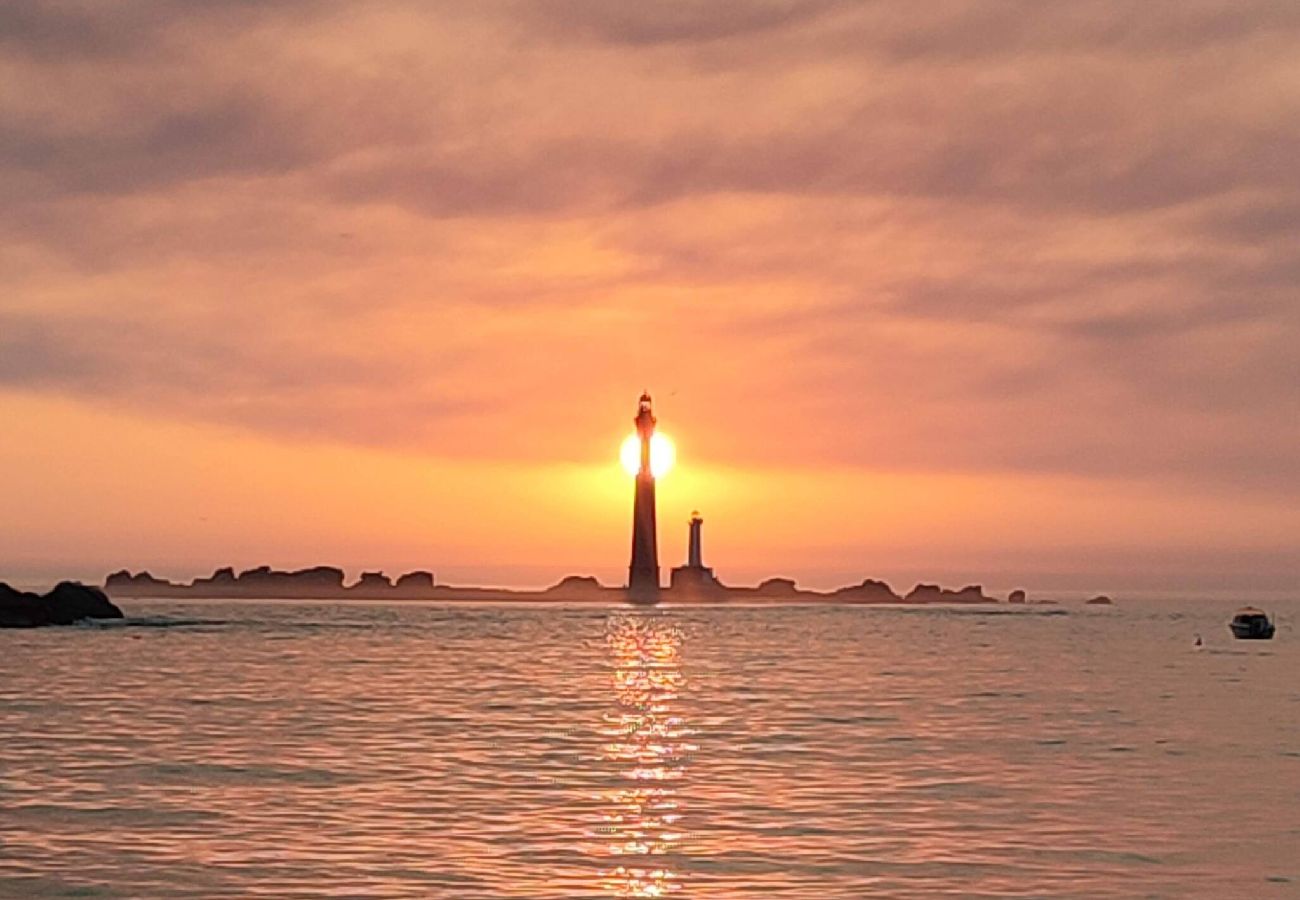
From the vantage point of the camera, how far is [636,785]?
4056cm

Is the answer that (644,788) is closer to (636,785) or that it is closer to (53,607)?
(636,785)

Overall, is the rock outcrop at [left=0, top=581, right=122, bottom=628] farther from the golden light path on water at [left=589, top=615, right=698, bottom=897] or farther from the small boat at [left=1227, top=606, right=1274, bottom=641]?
the small boat at [left=1227, top=606, right=1274, bottom=641]

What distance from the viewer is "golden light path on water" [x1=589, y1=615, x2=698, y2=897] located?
28.8m

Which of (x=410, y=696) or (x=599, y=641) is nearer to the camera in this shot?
(x=410, y=696)

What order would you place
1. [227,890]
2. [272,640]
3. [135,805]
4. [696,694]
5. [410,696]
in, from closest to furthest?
[227,890]
[135,805]
[410,696]
[696,694]
[272,640]

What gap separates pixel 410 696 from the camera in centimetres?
7006

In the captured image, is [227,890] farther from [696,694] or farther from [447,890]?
[696,694]

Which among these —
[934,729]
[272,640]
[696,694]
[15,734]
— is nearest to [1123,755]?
[934,729]

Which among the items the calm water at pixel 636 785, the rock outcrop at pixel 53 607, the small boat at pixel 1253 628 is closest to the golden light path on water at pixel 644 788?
the calm water at pixel 636 785

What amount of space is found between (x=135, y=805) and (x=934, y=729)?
1155 inches

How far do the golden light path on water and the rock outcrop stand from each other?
8129 cm

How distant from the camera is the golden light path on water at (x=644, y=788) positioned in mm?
28828

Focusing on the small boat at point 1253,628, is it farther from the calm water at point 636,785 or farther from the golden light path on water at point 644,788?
the golden light path on water at point 644,788

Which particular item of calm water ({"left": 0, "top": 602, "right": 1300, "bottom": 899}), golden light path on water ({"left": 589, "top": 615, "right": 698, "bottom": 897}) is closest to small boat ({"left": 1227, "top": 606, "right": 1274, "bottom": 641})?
calm water ({"left": 0, "top": 602, "right": 1300, "bottom": 899})
